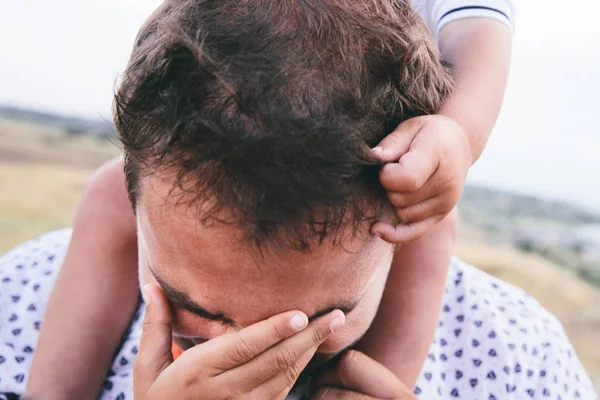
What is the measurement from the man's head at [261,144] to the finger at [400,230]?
0.02 meters

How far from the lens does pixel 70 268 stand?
1830 mm

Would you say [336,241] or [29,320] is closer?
[336,241]

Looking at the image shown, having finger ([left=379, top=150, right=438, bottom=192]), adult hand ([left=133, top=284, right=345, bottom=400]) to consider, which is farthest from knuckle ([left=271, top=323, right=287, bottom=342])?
finger ([left=379, top=150, right=438, bottom=192])

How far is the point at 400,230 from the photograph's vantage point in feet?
4.05

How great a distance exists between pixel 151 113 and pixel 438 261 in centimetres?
94

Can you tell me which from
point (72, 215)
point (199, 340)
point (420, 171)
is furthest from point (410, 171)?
point (72, 215)

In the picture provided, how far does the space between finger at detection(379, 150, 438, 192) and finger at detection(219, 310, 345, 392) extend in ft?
0.96

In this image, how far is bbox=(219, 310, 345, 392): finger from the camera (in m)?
1.23

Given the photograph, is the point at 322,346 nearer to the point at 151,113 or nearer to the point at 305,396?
the point at 305,396

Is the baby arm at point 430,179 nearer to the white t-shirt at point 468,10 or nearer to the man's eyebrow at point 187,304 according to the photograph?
the white t-shirt at point 468,10

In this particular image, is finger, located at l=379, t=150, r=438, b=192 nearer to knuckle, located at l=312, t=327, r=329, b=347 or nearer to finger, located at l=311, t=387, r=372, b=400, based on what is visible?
knuckle, located at l=312, t=327, r=329, b=347

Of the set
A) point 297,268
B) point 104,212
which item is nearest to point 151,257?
point 297,268

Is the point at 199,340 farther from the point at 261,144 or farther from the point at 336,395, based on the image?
the point at 261,144

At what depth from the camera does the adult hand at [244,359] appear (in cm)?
120
